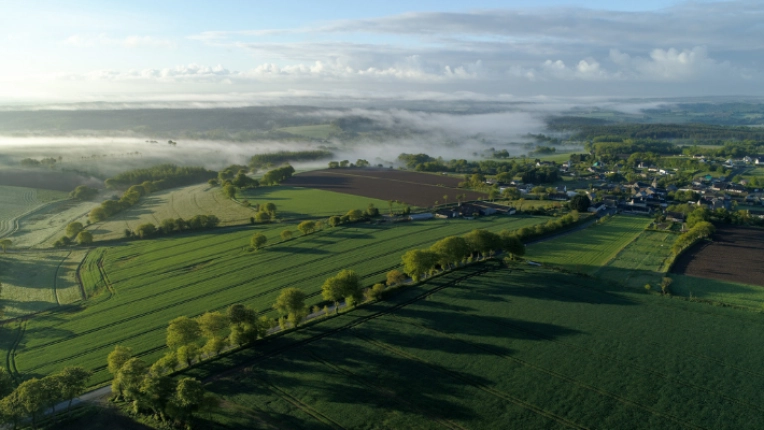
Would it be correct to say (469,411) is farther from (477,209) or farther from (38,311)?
(477,209)

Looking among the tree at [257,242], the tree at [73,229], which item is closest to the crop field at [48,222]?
the tree at [73,229]

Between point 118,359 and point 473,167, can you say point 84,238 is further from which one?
point 473,167

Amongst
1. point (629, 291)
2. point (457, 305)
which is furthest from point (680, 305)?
point (457, 305)

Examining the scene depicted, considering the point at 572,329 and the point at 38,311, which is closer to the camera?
the point at 572,329

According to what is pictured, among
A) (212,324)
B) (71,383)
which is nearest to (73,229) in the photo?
(212,324)

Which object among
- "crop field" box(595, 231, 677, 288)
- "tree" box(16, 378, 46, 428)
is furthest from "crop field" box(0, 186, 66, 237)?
"crop field" box(595, 231, 677, 288)
